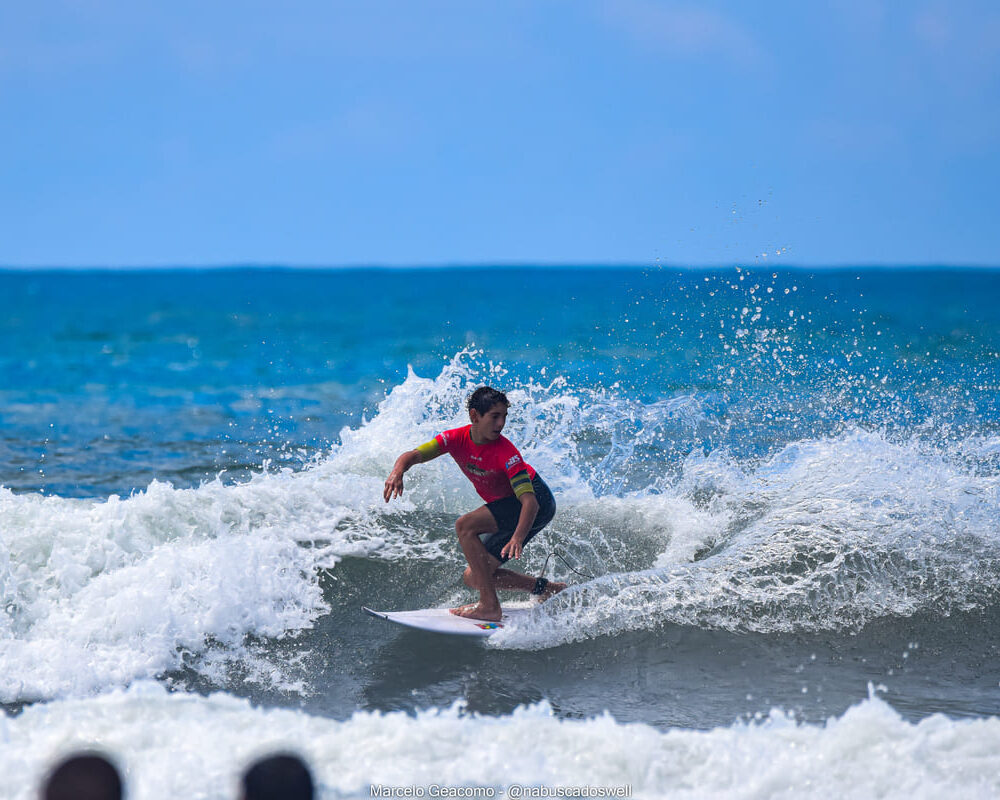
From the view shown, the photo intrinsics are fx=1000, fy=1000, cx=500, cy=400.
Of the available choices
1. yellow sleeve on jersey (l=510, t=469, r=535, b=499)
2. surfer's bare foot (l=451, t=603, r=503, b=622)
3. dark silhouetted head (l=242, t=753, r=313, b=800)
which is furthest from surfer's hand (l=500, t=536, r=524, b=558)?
dark silhouetted head (l=242, t=753, r=313, b=800)

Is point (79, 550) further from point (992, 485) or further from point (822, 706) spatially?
point (992, 485)

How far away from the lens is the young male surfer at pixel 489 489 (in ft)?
21.0

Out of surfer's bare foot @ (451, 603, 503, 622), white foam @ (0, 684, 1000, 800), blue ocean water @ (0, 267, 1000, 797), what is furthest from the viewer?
surfer's bare foot @ (451, 603, 503, 622)

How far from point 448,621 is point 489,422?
4.47 feet

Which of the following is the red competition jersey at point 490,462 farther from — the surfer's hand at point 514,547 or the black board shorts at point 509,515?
the surfer's hand at point 514,547

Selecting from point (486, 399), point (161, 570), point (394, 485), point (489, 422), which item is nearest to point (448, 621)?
point (394, 485)

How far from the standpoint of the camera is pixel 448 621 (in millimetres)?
6605

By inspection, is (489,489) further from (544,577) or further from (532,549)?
(532,549)

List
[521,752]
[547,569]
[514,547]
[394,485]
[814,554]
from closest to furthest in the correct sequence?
1. [521,752]
2. [514,547]
3. [394,485]
4. [814,554]
5. [547,569]

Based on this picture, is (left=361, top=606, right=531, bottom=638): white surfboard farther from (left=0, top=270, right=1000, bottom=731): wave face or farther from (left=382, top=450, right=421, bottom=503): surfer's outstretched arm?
(left=382, top=450, right=421, bottom=503): surfer's outstretched arm

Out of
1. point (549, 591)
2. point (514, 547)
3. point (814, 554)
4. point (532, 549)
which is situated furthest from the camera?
point (532, 549)

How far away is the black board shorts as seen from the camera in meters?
6.70

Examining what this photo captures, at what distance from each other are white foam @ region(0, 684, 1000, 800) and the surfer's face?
1.97 m

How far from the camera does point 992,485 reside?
861cm
